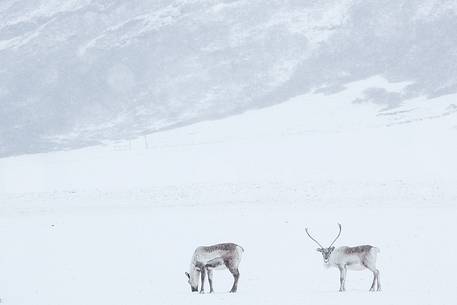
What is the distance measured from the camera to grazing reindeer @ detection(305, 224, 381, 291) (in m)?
18.1

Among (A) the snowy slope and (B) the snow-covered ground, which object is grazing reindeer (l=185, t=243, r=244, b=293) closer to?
(B) the snow-covered ground

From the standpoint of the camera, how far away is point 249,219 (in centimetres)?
3011

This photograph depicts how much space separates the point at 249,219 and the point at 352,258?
12014 mm

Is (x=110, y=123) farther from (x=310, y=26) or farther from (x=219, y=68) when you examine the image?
(x=310, y=26)

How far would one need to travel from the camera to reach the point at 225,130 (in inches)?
4631

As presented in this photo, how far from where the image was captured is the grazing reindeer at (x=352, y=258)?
18.1m

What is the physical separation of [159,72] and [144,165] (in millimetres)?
92219

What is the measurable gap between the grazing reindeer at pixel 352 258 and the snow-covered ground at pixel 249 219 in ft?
2.07

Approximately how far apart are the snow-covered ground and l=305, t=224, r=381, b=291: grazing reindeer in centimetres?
63

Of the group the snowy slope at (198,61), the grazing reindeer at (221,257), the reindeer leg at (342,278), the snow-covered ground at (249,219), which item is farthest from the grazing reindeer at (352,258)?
the snowy slope at (198,61)

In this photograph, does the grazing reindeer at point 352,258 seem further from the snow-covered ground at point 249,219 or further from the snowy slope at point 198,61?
the snowy slope at point 198,61

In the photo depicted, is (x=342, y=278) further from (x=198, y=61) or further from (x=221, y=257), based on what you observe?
(x=198, y=61)

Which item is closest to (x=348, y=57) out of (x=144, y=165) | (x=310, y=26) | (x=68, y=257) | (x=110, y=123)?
(x=310, y=26)

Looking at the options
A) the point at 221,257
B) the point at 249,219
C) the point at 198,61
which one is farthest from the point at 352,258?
the point at 198,61
